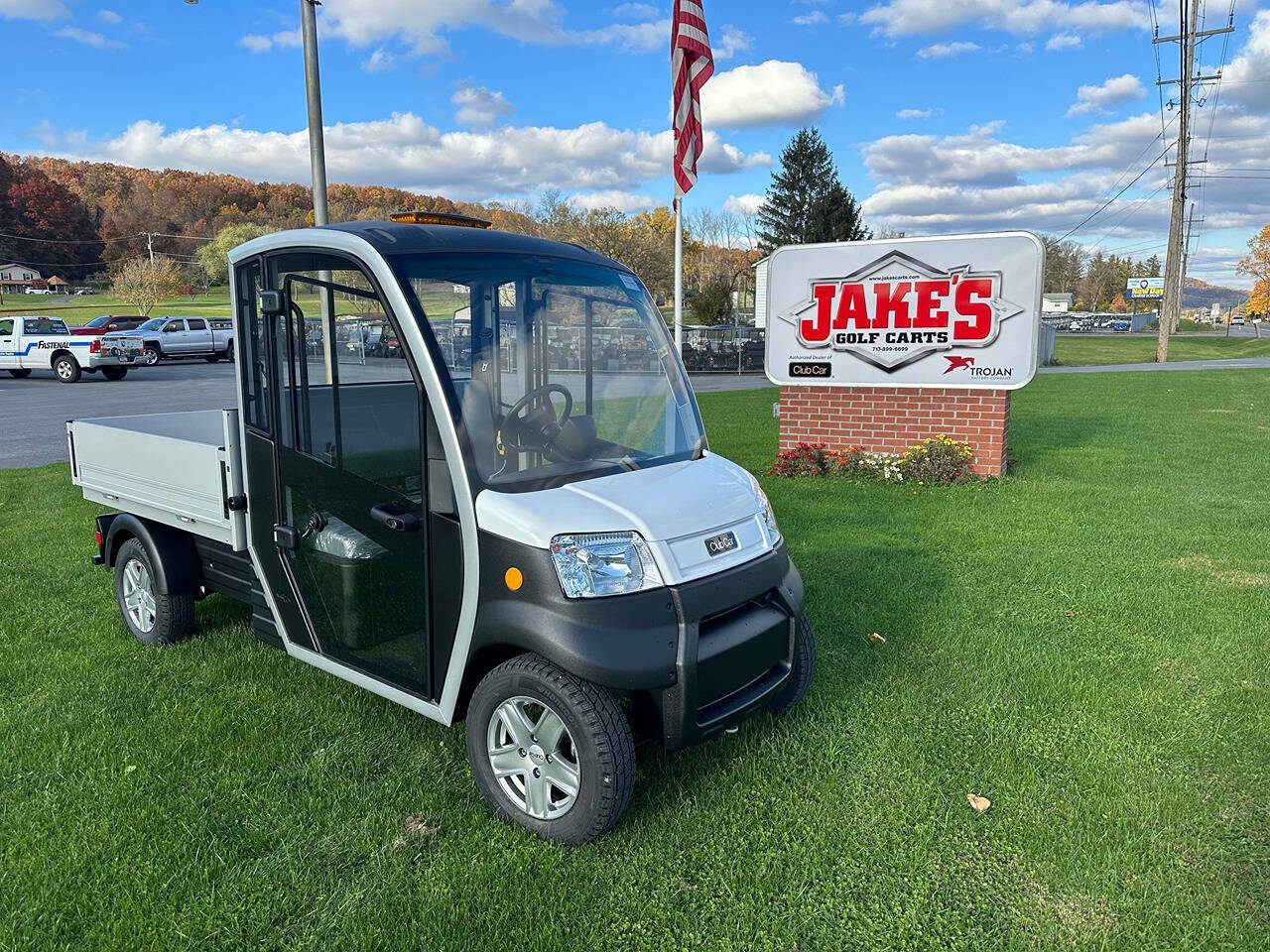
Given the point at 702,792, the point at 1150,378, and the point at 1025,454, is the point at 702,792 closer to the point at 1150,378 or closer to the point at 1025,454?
the point at 1025,454

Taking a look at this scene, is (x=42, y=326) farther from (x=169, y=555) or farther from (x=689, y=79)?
(x=169, y=555)

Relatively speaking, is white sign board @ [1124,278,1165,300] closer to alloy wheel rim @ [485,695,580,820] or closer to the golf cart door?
the golf cart door

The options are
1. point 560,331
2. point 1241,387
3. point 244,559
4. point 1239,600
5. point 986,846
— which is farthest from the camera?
point 1241,387

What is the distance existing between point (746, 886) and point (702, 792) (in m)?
0.57

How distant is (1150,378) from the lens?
2472cm

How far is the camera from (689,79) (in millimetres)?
8727

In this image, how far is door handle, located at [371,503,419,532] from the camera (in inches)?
127

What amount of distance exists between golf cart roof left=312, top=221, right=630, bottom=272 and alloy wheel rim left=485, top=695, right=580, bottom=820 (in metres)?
1.77

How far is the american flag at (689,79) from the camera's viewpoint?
28.0 ft

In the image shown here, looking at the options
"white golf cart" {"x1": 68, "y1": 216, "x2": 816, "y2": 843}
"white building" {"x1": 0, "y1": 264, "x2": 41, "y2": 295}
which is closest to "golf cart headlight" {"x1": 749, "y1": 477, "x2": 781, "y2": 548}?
"white golf cart" {"x1": 68, "y1": 216, "x2": 816, "y2": 843}

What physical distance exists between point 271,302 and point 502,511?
1497 mm

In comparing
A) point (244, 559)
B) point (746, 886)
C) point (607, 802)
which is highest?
point (244, 559)

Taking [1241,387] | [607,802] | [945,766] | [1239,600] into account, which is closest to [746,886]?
[607,802]

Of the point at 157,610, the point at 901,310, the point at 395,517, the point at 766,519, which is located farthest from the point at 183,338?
the point at 766,519
